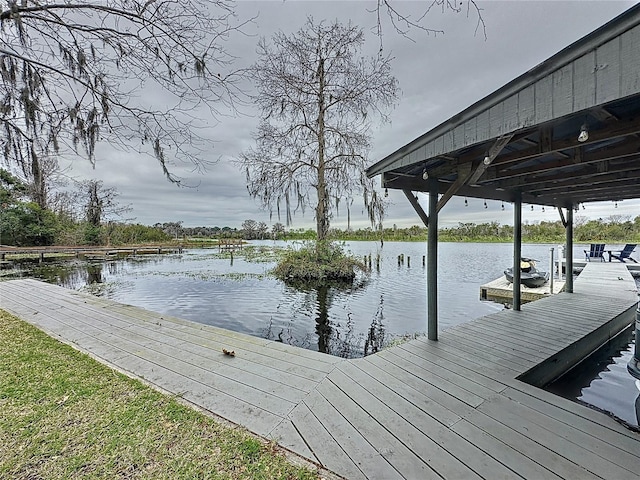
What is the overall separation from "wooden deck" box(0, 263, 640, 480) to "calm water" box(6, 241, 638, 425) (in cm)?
47

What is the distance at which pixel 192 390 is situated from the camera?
236 centimetres

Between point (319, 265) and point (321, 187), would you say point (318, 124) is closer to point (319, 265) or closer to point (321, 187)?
point (321, 187)

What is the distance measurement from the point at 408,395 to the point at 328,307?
4.99 m

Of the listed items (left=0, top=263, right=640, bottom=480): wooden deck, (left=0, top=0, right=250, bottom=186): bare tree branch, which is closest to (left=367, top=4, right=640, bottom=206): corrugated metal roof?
(left=0, top=263, right=640, bottom=480): wooden deck

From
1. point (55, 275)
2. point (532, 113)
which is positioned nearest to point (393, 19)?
point (532, 113)

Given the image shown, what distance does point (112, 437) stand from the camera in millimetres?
1739

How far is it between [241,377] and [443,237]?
146ft

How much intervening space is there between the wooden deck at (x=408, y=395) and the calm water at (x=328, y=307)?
1.55ft

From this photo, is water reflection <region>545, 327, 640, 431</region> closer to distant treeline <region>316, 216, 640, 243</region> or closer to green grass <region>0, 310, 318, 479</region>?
green grass <region>0, 310, 318, 479</region>

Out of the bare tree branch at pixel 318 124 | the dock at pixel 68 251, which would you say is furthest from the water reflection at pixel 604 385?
the dock at pixel 68 251

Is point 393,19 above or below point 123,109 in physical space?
above

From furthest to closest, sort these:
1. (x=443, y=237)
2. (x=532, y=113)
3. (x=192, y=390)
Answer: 1. (x=443, y=237)
2. (x=192, y=390)
3. (x=532, y=113)

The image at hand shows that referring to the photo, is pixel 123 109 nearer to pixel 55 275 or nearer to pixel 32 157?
pixel 32 157

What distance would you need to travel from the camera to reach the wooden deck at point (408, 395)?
1.55 meters
